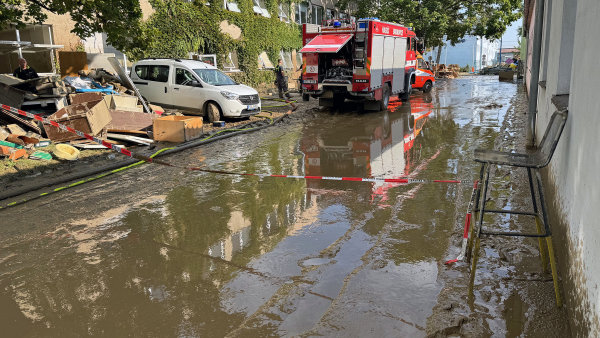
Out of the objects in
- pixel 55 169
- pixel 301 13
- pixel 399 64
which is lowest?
pixel 55 169

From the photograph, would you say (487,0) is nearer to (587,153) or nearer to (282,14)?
(282,14)

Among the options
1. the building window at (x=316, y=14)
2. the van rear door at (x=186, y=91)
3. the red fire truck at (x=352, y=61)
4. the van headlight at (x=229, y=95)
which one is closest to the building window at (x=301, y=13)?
the building window at (x=316, y=14)

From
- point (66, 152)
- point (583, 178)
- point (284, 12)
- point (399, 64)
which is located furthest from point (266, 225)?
point (284, 12)

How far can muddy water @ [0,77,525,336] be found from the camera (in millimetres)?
3547

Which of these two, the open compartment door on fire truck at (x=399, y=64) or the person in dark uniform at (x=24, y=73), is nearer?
the person in dark uniform at (x=24, y=73)

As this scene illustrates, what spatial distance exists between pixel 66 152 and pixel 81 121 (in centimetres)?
131

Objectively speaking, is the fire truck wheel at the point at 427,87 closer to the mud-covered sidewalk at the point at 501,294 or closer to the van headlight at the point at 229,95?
the van headlight at the point at 229,95

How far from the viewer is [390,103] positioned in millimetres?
19438

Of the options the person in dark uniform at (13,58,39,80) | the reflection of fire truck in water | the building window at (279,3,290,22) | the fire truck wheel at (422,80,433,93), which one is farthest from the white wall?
the building window at (279,3,290,22)

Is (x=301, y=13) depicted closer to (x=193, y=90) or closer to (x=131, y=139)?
(x=193, y=90)

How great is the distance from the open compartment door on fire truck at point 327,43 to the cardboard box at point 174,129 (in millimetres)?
5616

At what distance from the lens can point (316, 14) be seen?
35531 millimetres

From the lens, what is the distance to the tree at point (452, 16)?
3500 centimetres

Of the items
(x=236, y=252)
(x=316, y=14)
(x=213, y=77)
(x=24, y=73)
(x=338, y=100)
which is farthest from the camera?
(x=316, y=14)
